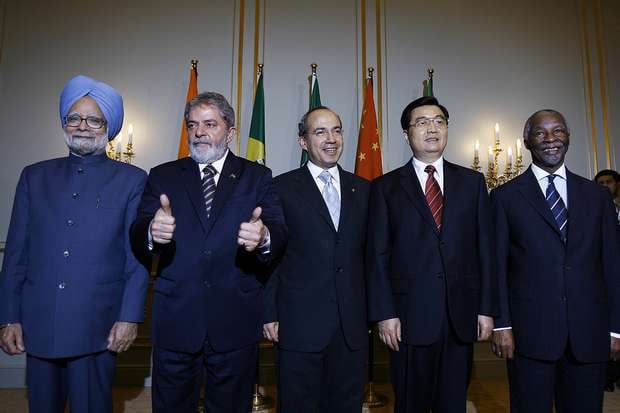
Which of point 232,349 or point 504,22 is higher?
point 504,22

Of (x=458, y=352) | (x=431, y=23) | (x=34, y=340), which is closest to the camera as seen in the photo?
(x=34, y=340)

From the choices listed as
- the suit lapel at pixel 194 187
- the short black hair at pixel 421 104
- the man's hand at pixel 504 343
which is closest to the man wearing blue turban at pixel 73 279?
the suit lapel at pixel 194 187

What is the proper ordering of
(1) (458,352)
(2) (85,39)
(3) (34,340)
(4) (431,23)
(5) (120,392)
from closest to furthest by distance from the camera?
(3) (34,340) < (1) (458,352) < (5) (120,392) < (2) (85,39) < (4) (431,23)

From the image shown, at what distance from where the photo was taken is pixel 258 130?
3.79m

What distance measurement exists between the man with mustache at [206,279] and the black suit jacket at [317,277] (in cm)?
16

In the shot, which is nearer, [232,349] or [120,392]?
[232,349]

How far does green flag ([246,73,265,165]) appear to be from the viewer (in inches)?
147

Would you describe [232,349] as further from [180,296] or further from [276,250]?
[276,250]

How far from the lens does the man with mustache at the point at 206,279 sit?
1.63 m

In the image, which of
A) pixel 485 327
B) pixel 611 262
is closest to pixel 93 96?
pixel 485 327

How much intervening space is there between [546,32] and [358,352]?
14.2ft

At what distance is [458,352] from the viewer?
Result: 5.98 feet

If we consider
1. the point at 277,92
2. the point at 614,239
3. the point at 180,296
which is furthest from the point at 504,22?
the point at 180,296

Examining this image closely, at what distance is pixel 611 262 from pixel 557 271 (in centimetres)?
32
